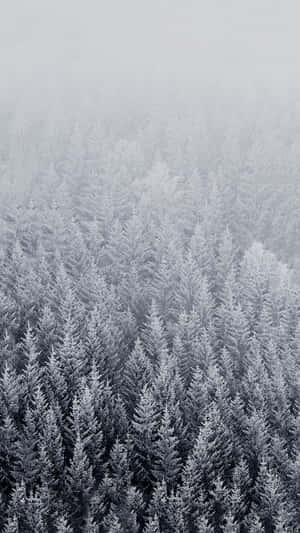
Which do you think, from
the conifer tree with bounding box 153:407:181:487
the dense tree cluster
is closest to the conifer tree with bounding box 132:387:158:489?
the dense tree cluster

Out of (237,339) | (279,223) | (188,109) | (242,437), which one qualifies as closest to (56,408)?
(242,437)

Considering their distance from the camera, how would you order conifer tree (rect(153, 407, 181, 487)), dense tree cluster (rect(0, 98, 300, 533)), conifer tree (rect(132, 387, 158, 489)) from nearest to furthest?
dense tree cluster (rect(0, 98, 300, 533)) → conifer tree (rect(153, 407, 181, 487)) → conifer tree (rect(132, 387, 158, 489))

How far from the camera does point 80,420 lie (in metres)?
22.7

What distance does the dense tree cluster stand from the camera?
21.4 meters

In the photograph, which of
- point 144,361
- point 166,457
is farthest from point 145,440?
point 144,361

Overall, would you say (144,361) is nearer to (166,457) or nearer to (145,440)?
(145,440)

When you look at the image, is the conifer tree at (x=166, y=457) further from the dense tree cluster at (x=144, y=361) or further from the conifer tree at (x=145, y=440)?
the conifer tree at (x=145, y=440)

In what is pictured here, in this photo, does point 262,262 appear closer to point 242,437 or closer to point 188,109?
point 242,437

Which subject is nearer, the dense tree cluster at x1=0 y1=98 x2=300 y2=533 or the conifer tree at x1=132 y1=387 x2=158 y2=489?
the dense tree cluster at x1=0 y1=98 x2=300 y2=533

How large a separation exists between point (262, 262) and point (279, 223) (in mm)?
13728

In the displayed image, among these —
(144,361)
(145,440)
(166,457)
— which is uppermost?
(144,361)

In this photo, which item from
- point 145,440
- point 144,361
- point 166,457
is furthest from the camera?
point 144,361

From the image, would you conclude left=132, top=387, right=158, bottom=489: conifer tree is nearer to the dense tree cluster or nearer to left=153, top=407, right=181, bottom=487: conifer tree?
the dense tree cluster

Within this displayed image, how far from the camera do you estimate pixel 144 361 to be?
2669cm
